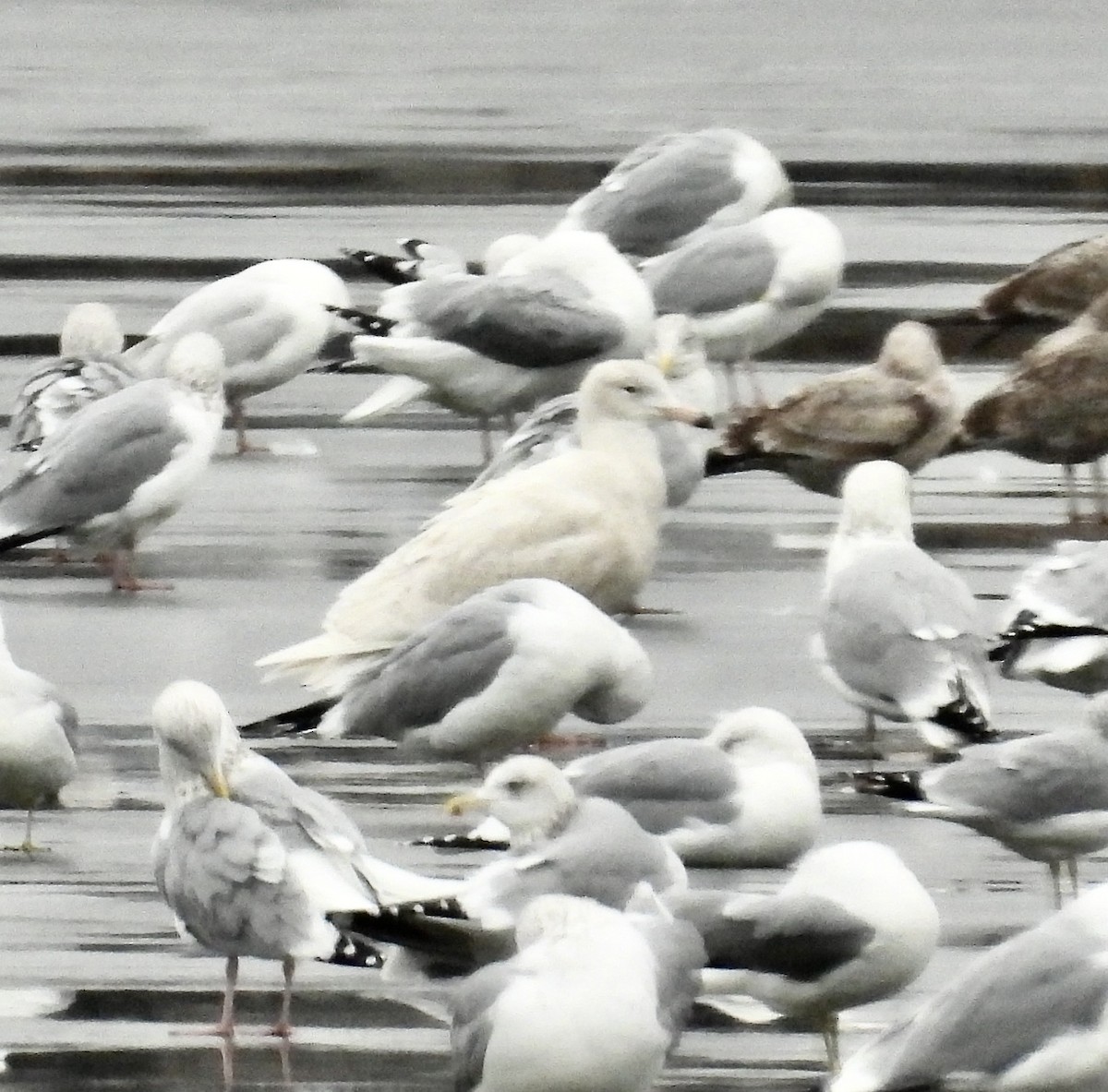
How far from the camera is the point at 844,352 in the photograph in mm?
15070

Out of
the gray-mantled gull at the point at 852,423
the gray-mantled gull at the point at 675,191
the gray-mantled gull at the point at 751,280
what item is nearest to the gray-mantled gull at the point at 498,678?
the gray-mantled gull at the point at 852,423

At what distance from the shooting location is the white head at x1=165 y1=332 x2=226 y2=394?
37.8ft

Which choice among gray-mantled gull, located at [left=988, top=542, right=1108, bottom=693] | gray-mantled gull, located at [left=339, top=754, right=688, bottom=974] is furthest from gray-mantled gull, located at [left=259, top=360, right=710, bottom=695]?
gray-mantled gull, located at [left=339, top=754, right=688, bottom=974]

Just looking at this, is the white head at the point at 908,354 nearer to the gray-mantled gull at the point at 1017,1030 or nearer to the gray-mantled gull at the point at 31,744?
the gray-mantled gull at the point at 31,744

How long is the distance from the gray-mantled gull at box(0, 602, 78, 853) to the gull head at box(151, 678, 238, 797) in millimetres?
1026

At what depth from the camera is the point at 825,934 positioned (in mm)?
6660

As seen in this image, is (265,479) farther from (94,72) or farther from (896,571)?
(94,72)

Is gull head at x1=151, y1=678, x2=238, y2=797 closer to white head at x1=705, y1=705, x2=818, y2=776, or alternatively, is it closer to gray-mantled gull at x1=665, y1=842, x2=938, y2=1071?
gray-mantled gull at x1=665, y1=842, x2=938, y2=1071

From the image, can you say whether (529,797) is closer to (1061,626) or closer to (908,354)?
(1061,626)

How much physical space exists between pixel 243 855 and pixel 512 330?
5971 millimetres

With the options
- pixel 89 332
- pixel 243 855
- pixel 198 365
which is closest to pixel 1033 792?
pixel 243 855

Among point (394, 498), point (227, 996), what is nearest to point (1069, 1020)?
point (227, 996)

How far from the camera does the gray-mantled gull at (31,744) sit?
8336 mm

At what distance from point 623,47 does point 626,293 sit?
42.6ft
